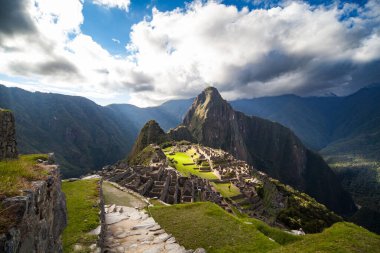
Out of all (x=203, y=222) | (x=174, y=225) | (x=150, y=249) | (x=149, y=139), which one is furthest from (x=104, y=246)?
(x=149, y=139)

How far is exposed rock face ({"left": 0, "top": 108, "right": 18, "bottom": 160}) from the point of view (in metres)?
13.2

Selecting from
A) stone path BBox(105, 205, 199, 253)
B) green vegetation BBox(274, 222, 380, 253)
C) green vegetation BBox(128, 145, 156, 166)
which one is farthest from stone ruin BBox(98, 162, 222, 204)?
green vegetation BBox(128, 145, 156, 166)

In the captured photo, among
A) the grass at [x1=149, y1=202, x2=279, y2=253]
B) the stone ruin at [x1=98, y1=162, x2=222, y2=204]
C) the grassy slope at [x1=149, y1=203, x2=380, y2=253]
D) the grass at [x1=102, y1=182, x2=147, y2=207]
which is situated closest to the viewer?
the grassy slope at [x1=149, y1=203, x2=380, y2=253]

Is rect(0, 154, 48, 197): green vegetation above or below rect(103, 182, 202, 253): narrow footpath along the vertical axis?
above

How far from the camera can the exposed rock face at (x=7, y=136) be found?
43.3 feet

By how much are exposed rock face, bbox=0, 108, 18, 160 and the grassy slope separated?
9481 mm

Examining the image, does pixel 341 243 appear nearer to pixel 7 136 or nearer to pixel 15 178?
pixel 15 178

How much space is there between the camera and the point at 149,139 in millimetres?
158625

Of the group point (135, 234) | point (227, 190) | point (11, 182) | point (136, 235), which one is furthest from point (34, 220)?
point (227, 190)

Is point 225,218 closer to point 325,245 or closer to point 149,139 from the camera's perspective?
point 325,245

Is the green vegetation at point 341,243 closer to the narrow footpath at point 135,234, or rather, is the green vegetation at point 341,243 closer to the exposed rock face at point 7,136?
the narrow footpath at point 135,234

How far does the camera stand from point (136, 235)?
13711 mm

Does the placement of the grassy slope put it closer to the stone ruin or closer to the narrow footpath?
the narrow footpath

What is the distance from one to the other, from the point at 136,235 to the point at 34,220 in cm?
806
